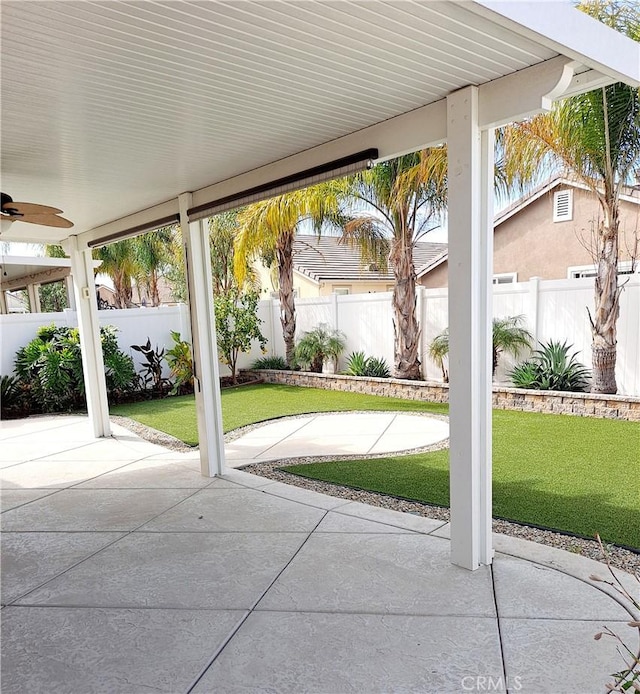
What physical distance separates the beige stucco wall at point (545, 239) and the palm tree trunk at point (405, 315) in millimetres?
4128

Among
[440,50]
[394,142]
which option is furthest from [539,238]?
[440,50]

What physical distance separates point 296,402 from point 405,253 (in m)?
3.32

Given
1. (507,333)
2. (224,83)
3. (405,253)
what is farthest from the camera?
(405,253)

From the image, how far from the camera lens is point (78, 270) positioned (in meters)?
6.95

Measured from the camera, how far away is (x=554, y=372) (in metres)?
7.49

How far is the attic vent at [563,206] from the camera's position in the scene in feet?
35.6

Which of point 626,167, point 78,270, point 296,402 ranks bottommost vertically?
point 296,402

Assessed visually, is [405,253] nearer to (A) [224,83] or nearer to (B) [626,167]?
(B) [626,167]

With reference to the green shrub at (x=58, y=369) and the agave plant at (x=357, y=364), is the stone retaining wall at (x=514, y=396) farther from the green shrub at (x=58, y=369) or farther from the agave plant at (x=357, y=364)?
the green shrub at (x=58, y=369)

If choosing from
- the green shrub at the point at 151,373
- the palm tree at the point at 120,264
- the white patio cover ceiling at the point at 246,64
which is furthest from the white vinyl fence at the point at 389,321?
the white patio cover ceiling at the point at 246,64

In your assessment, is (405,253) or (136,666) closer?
(136,666)

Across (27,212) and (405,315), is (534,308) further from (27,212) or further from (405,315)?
(27,212)

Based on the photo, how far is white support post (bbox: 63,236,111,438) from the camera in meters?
6.95

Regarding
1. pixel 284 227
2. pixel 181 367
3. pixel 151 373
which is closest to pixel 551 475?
pixel 284 227
